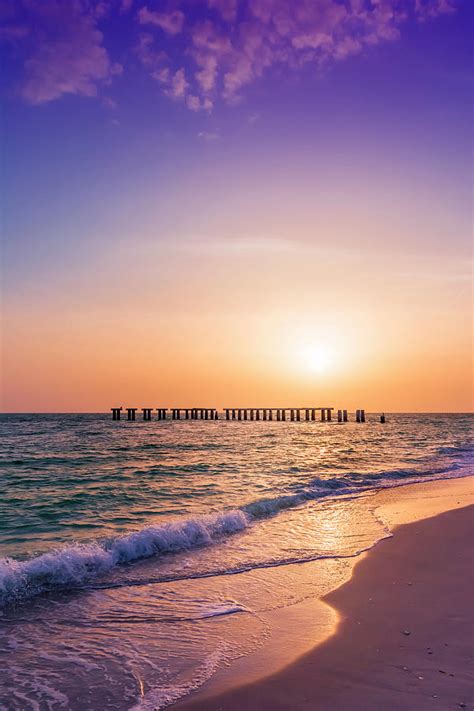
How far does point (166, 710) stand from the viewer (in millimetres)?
4281

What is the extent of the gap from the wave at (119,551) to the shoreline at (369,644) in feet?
6.35

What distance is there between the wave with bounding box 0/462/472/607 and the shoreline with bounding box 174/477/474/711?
6.35ft

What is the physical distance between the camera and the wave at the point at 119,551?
26.0ft

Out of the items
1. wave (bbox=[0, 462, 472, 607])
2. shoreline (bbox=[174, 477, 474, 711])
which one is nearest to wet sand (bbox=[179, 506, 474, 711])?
shoreline (bbox=[174, 477, 474, 711])

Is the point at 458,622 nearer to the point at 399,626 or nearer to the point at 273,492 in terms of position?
the point at 399,626

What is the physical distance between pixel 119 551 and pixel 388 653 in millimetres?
5806

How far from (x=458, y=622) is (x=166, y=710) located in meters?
3.45

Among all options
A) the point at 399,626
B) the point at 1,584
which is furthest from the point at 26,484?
the point at 399,626

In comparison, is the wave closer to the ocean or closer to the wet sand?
the ocean

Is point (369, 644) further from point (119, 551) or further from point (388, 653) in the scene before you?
point (119, 551)

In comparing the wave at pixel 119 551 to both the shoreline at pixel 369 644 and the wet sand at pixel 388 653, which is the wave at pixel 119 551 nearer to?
the shoreline at pixel 369 644

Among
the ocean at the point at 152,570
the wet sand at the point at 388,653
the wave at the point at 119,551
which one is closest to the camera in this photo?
the wet sand at the point at 388,653

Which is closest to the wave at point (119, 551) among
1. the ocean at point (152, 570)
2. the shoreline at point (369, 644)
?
the ocean at point (152, 570)

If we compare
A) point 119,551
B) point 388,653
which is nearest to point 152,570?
point 119,551
